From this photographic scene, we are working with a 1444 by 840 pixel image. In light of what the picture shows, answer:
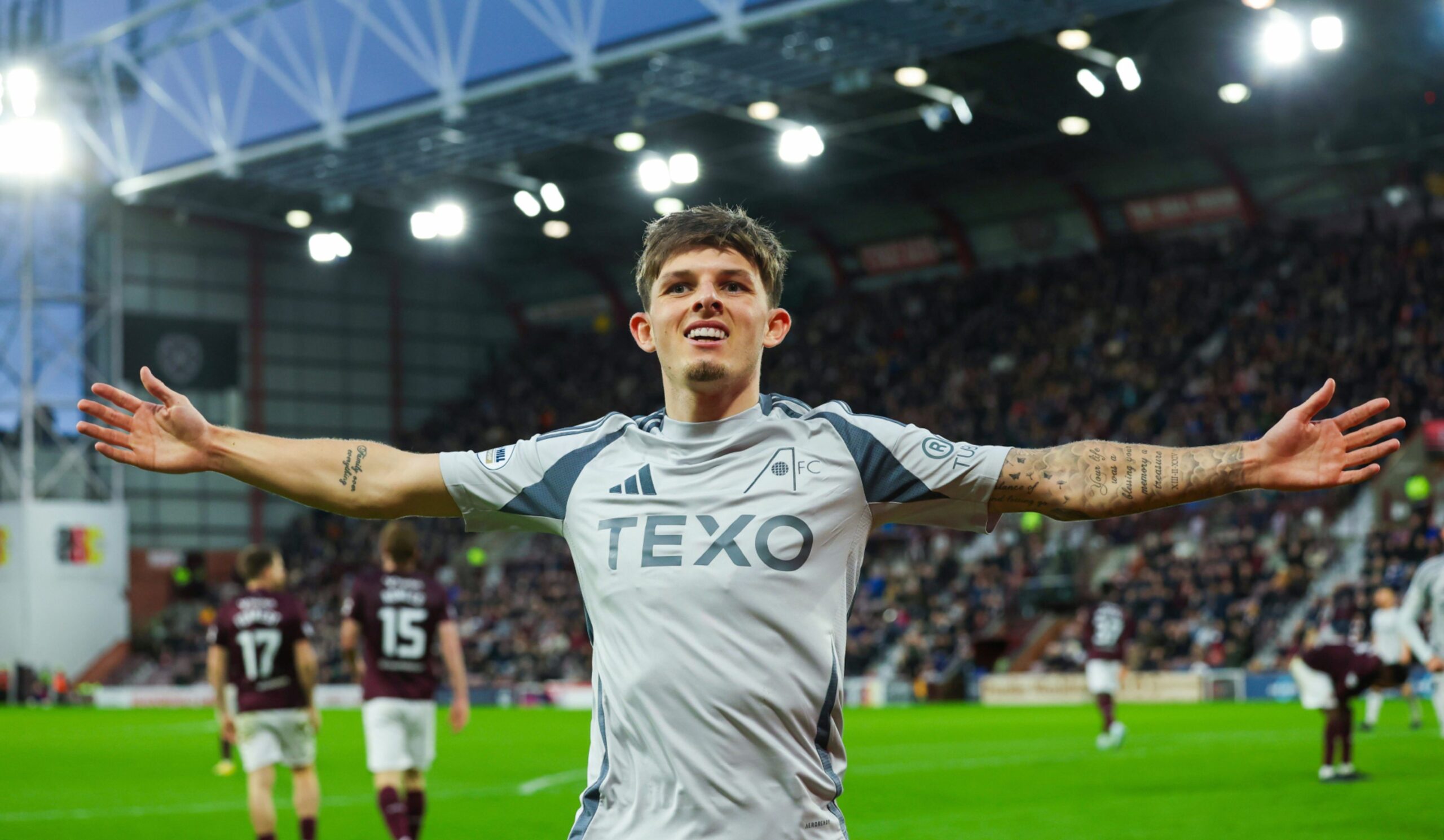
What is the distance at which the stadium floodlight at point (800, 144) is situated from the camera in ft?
90.3

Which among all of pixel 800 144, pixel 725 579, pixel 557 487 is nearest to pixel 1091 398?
pixel 800 144

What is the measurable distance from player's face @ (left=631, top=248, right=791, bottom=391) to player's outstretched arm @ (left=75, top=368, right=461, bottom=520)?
0.66 meters

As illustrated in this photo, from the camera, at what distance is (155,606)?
46.4 metres

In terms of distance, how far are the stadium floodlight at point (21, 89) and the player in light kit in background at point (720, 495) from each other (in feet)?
105

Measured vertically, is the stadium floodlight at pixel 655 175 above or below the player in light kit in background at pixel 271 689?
above

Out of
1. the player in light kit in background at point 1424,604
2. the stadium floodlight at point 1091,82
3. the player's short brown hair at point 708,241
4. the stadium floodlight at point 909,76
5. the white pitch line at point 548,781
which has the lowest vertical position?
the white pitch line at point 548,781

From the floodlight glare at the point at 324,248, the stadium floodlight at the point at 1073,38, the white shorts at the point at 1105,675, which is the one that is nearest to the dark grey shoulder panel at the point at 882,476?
the white shorts at the point at 1105,675

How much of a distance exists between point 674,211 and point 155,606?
152ft

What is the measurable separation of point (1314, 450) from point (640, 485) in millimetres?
1487

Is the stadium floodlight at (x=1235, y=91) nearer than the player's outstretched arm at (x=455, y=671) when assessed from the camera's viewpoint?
No

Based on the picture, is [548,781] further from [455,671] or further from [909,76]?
[909,76]

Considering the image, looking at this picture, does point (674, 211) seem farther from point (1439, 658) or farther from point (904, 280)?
point (904, 280)

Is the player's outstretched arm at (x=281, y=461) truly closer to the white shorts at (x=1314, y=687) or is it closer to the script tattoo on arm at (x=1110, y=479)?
the script tattoo on arm at (x=1110, y=479)

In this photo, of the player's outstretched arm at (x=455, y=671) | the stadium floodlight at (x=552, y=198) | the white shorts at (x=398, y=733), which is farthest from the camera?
the stadium floodlight at (x=552, y=198)
